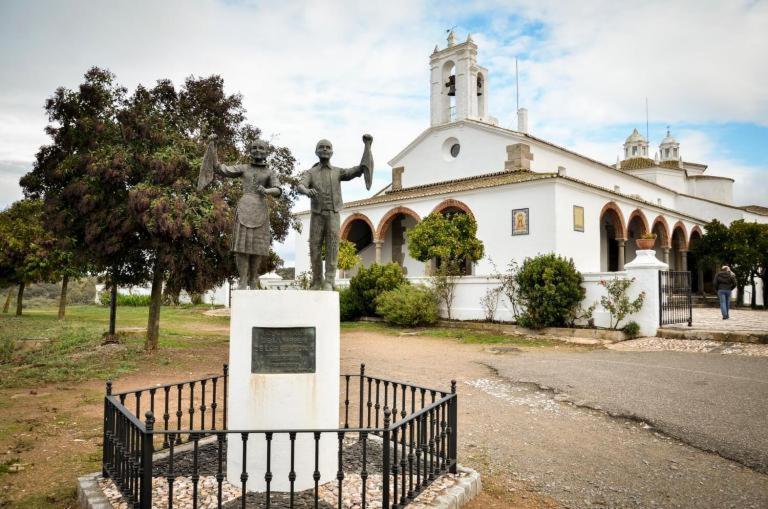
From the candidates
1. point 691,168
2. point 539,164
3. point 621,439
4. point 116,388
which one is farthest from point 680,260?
point 116,388

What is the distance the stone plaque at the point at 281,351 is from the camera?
4.00 meters

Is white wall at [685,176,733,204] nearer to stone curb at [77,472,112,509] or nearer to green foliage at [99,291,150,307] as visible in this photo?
green foliage at [99,291,150,307]

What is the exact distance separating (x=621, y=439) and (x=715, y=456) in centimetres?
82

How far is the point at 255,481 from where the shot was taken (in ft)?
13.0

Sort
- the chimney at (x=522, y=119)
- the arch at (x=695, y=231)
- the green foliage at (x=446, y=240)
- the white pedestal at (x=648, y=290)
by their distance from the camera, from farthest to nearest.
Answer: the chimney at (x=522, y=119) → the arch at (x=695, y=231) → the green foliage at (x=446, y=240) → the white pedestal at (x=648, y=290)

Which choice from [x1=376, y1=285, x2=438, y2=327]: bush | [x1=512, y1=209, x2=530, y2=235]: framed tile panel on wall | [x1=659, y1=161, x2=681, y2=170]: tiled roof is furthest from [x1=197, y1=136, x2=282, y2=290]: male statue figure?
[x1=659, y1=161, x2=681, y2=170]: tiled roof

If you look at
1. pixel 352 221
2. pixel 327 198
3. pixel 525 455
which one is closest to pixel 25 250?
pixel 352 221

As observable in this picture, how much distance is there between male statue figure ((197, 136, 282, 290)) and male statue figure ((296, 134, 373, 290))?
375mm

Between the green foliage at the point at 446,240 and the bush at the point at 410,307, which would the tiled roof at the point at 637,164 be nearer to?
the green foliage at the point at 446,240

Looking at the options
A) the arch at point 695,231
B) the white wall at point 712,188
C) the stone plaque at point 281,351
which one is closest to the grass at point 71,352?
the stone plaque at point 281,351

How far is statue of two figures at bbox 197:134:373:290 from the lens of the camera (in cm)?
444

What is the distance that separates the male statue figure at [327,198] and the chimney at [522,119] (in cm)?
2429

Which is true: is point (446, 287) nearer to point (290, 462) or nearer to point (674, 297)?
point (674, 297)

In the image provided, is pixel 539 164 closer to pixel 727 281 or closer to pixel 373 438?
pixel 727 281
